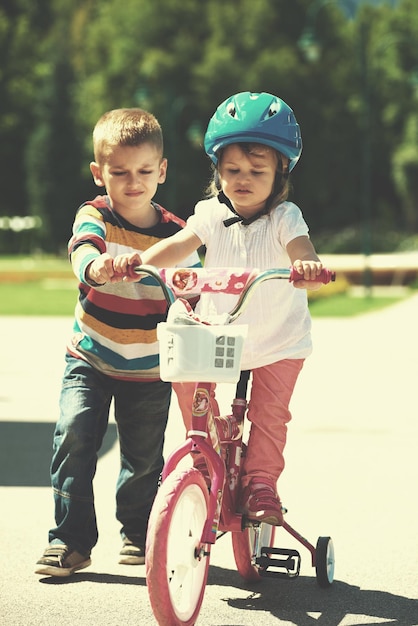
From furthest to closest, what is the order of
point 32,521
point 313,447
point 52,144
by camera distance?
1. point 52,144
2. point 313,447
3. point 32,521

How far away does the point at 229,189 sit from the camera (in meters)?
4.31

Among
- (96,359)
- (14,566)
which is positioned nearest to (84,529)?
(14,566)

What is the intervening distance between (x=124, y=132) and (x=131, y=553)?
160 cm

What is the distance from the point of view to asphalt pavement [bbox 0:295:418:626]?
4.26 meters

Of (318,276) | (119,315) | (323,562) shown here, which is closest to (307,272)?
(318,276)

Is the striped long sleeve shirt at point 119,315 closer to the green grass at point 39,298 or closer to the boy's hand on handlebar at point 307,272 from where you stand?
the boy's hand on handlebar at point 307,272

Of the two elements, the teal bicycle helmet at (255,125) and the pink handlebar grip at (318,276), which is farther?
the teal bicycle helmet at (255,125)

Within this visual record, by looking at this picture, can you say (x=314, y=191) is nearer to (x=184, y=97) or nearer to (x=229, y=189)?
(x=184, y=97)

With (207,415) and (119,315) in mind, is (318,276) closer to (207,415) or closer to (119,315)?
(207,415)

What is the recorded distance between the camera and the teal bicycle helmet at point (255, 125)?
420cm

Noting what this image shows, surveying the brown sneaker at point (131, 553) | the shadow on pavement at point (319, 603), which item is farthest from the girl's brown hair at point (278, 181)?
the brown sneaker at point (131, 553)

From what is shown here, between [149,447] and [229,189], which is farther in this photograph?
[149,447]

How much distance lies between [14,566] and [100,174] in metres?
Result: 1.49

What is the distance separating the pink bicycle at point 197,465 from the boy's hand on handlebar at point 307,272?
0.07 feet
